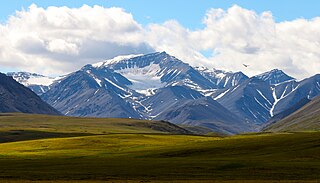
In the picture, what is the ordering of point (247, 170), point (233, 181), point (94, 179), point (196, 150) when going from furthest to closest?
point (196, 150) < point (247, 170) < point (94, 179) < point (233, 181)

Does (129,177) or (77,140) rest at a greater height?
(77,140)

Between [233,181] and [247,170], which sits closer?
[233,181]

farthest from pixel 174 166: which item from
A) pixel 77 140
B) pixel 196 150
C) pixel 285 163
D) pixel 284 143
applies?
pixel 77 140

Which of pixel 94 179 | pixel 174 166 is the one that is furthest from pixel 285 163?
pixel 94 179

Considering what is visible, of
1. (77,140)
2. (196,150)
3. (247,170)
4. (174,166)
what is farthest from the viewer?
(77,140)

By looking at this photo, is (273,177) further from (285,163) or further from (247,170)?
(285,163)

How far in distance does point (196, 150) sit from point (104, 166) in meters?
36.8

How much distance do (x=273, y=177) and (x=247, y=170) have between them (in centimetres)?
995

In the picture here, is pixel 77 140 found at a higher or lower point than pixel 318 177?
higher

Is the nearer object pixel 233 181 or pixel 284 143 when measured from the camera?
pixel 233 181

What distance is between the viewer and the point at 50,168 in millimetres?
97312

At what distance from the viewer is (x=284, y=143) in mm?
139375

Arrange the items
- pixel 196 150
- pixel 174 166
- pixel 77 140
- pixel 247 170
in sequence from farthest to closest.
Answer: pixel 77 140 < pixel 196 150 < pixel 174 166 < pixel 247 170

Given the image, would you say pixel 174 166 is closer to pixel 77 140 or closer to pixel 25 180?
pixel 25 180
